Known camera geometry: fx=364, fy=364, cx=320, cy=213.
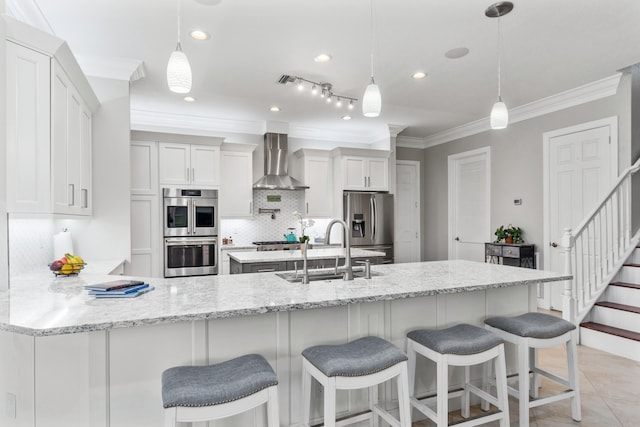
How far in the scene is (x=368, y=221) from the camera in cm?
573

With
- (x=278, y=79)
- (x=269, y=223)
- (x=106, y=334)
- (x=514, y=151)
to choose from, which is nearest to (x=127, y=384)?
(x=106, y=334)

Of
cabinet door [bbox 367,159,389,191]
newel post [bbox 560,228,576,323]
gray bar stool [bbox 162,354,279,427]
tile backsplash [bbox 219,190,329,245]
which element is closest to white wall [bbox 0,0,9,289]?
gray bar stool [bbox 162,354,279,427]

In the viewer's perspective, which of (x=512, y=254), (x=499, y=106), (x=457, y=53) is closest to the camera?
(x=499, y=106)

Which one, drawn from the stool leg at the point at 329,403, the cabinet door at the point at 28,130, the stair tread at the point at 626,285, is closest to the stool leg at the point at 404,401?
the stool leg at the point at 329,403

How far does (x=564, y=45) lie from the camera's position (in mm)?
3207

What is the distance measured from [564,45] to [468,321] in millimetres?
2617

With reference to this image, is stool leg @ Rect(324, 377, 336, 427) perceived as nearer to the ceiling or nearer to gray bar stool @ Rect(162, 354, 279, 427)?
gray bar stool @ Rect(162, 354, 279, 427)

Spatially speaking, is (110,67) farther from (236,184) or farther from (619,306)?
(619,306)

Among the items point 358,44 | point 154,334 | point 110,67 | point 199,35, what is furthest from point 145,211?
point 154,334

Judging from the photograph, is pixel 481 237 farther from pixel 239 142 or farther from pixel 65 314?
pixel 65 314

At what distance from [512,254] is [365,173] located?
2.41 metres

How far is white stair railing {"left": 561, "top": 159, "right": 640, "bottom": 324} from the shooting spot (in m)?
3.69

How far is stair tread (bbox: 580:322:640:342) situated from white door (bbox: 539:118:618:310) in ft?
2.94

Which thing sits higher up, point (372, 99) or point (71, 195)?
point (372, 99)
